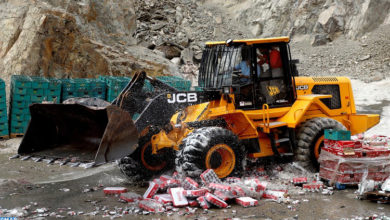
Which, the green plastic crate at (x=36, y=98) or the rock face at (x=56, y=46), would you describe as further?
the rock face at (x=56, y=46)

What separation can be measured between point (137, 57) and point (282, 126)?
42.6 ft

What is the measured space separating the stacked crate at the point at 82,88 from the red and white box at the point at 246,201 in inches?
314

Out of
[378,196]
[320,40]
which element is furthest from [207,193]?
[320,40]

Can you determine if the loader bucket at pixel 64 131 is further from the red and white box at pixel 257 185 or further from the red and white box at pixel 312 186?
the red and white box at pixel 312 186

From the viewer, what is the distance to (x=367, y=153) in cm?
653

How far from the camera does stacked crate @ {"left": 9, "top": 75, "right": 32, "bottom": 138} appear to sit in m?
11.7

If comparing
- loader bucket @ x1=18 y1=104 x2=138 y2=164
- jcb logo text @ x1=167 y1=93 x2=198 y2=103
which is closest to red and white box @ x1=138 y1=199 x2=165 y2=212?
loader bucket @ x1=18 y1=104 x2=138 y2=164

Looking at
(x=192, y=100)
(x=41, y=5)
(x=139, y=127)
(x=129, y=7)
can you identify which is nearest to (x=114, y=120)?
(x=139, y=127)

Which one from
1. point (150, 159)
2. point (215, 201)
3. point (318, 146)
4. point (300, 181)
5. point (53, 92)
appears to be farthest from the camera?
point (53, 92)

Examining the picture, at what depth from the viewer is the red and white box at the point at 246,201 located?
18.2 feet

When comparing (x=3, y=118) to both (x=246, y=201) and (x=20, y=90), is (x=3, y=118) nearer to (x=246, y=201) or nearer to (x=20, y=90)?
(x=20, y=90)

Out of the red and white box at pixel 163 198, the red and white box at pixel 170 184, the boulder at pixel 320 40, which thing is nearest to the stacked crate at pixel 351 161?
the red and white box at pixel 170 184

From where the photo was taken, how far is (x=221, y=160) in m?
6.51

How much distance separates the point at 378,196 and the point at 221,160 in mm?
2292
